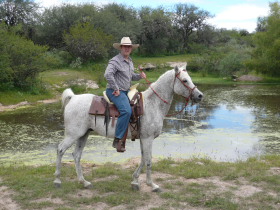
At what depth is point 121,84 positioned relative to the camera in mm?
5926

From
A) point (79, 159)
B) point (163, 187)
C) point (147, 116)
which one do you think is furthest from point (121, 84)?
point (163, 187)

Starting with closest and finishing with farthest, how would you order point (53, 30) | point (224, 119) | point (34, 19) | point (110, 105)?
point (110, 105) < point (224, 119) < point (53, 30) < point (34, 19)

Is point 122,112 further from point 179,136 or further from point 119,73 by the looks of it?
point 179,136

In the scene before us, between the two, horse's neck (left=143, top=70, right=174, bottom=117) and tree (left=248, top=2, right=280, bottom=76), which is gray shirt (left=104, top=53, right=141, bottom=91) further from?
tree (left=248, top=2, right=280, bottom=76)

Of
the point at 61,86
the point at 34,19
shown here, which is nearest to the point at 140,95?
the point at 61,86

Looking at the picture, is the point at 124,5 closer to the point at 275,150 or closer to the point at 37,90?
the point at 37,90

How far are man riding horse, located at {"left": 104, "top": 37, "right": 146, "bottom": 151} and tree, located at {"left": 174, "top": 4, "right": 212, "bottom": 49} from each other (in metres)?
55.5

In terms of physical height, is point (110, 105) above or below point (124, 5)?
below

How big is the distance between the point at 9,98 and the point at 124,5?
38870 mm

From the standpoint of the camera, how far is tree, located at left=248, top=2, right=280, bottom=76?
32375mm

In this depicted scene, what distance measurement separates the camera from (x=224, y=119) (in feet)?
49.4

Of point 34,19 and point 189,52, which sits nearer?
point 34,19

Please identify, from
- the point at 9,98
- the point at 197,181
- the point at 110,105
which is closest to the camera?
the point at 110,105

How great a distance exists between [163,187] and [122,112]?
1774 millimetres
